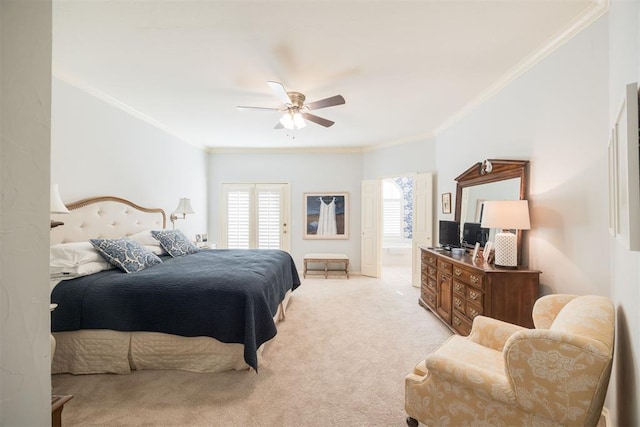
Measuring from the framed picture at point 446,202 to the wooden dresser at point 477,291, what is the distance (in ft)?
3.55

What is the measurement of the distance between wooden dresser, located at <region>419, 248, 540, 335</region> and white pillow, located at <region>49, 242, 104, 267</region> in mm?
3511

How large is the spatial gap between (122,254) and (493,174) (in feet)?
12.6

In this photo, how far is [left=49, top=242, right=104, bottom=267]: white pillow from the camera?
2.47 meters

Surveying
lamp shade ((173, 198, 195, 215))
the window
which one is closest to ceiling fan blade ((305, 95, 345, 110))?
lamp shade ((173, 198, 195, 215))

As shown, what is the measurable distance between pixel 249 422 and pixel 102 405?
1059mm

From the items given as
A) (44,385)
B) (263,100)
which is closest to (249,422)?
(44,385)

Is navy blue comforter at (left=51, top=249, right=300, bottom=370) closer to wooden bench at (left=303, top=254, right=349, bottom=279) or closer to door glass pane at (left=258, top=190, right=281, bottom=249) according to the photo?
wooden bench at (left=303, top=254, right=349, bottom=279)

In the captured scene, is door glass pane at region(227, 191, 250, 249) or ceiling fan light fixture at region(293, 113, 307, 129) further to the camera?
door glass pane at region(227, 191, 250, 249)

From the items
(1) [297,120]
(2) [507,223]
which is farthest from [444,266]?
(1) [297,120]

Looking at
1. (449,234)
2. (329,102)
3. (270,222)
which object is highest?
(329,102)

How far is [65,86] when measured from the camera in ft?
9.64

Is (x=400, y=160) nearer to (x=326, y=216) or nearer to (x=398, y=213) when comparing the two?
(x=326, y=216)

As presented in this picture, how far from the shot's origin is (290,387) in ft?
7.23

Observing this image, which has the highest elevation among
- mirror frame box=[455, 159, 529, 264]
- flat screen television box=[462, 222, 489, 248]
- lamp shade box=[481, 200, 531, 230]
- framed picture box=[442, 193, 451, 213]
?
mirror frame box=[455, 159, 529, 264]
